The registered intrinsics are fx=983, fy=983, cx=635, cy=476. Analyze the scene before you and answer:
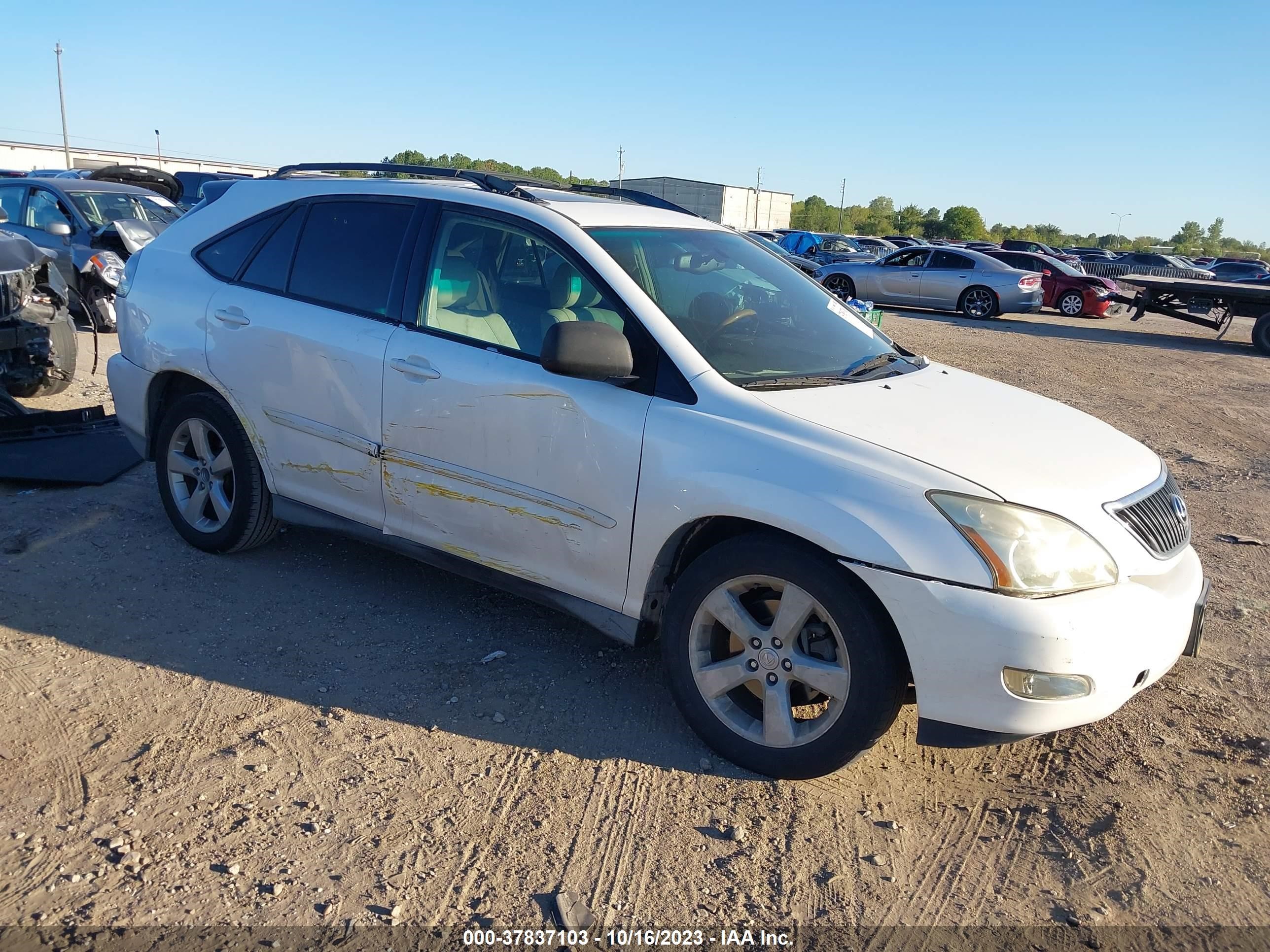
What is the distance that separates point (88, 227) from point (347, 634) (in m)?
9.44

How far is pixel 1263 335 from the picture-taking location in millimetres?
17047

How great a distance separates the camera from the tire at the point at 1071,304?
2228 cm

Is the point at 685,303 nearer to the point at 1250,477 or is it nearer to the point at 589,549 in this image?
the point at 589,549

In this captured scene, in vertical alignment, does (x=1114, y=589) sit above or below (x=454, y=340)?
below

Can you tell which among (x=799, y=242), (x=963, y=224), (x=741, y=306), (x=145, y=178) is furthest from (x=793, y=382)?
(x=963, y=224)

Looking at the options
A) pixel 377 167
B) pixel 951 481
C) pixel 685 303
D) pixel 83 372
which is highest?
pixel 377 167

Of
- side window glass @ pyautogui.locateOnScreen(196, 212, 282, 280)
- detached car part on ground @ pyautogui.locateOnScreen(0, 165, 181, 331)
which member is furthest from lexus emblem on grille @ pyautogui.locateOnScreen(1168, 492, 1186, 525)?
detached car part on ground @ pyautogui.locateOnScreen(0, 165, 181, 331)

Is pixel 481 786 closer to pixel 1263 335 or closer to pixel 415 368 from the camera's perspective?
pixel 415 368

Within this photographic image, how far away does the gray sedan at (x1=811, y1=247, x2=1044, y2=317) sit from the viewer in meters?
20.4

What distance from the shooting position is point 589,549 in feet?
11.6

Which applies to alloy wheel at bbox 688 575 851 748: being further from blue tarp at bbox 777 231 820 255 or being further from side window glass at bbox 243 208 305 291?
blue tarp at bbox 777 231 820 255

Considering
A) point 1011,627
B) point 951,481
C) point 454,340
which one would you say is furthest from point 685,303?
point 1011,627

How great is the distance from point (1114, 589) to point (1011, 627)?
403mm

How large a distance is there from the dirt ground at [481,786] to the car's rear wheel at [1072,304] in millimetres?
19337
